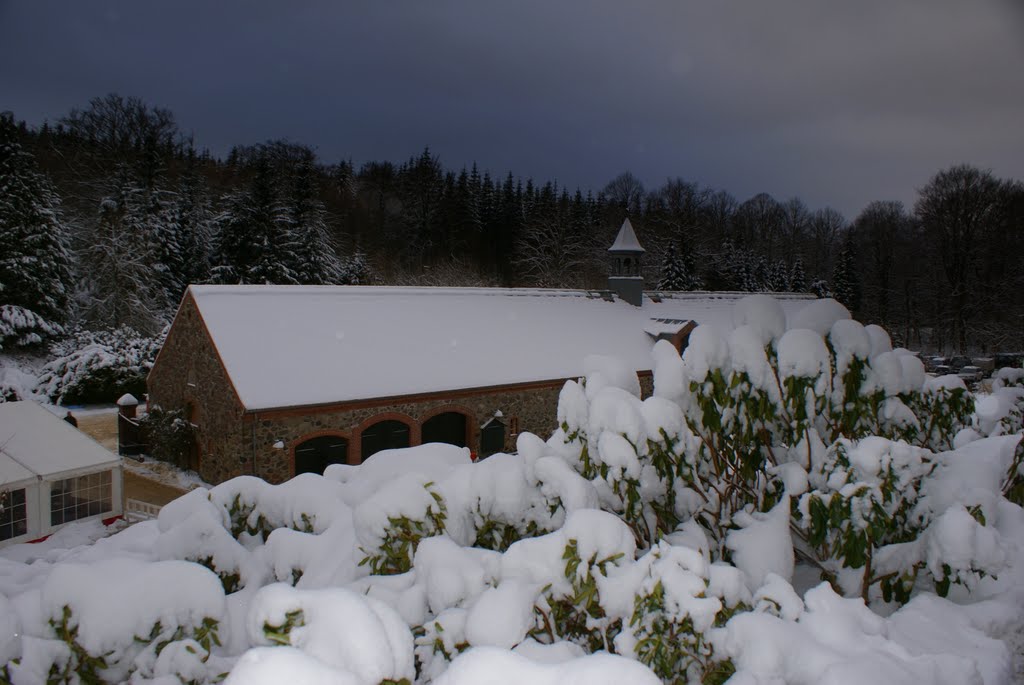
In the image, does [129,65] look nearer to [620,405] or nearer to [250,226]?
[250,226]

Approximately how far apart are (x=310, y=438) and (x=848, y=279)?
130ft

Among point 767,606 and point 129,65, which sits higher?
point 129,65

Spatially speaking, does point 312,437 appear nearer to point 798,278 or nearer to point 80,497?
point 80,497

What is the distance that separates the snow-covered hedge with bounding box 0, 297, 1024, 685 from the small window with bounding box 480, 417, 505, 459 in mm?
10132

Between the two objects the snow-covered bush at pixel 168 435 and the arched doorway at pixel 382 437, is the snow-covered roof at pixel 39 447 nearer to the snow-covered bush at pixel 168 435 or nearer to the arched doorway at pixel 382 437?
the snow-covered bush at pixel 168 435

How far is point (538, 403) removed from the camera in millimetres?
15781

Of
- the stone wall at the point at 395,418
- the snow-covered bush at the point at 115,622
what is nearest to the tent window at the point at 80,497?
the stone wall at the point at 395,418

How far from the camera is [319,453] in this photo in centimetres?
1234

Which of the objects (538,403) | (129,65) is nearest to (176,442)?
(538,403)

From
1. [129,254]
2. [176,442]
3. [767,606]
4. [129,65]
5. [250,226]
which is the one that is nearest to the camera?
[767,606]

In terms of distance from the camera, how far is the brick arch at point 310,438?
11.9m

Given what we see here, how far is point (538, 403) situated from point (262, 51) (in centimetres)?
6900

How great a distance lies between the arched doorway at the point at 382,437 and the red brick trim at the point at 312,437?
0.28 metres

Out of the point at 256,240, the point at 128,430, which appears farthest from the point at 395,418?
the point at 256,240
